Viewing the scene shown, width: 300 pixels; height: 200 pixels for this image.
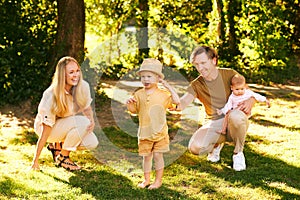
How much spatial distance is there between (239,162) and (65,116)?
1800 mm

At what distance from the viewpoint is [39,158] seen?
5.38 metres

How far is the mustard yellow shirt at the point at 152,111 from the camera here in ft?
14.2

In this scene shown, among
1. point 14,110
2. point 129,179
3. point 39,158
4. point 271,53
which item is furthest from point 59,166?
point 271,53

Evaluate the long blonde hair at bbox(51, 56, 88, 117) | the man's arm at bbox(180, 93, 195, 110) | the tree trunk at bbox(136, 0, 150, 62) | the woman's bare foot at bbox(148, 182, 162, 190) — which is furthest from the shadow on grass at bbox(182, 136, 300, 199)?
the tree trunk at bbox(136, 0, 150, 62)

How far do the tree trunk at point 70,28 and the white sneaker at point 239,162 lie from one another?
3.44 m

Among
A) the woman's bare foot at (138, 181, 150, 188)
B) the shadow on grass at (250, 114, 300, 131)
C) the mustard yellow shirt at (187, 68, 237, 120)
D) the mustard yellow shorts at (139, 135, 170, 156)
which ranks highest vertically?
the mustard yellow shirt at (187, 68, 237, 120)

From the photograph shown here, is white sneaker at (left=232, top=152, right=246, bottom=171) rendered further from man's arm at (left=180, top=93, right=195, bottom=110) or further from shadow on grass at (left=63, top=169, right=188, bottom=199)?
shadow on grass at (left=63, top=169, right=188, bottom=199)

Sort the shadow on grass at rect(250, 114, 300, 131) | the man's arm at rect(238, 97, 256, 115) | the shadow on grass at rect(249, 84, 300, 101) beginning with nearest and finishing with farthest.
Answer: the man's arm at rect(238, 97, 256, 115)
the shadow on grass at rect(250, 114, 300, 131)
the shadow on grass at rect(249, 84, 300, 101)

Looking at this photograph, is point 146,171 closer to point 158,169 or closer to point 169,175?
point 158,169

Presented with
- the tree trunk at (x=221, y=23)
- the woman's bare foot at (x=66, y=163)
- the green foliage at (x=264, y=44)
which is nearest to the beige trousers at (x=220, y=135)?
the woman's bare foot at (x=66, y=163)

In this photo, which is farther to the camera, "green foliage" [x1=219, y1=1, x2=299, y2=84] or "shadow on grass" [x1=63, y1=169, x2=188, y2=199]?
"green foliage" [x1=219, y1=1, x2=299, y2=84]

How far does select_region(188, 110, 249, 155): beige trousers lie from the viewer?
509 cm

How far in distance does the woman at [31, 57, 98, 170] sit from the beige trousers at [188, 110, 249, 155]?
108 cm

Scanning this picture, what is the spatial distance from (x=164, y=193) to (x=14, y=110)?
12.7 ft
